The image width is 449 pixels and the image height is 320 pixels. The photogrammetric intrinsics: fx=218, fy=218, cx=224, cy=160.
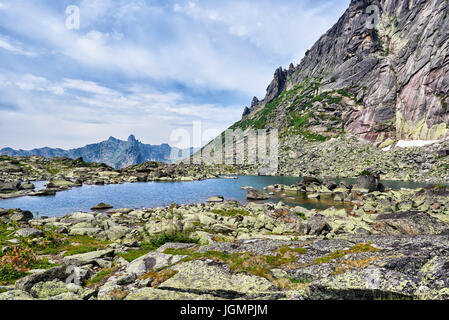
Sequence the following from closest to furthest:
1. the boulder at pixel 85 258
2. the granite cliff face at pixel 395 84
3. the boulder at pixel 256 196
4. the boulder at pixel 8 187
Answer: the boulder at pixel 85 258 → the boulder at pixel 256 196 → the boulder at pixel 8 187 → the granite cliff face at pixel 395 84

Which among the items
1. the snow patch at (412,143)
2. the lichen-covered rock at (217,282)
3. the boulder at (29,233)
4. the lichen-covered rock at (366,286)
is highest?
the snow patch at (412,143)

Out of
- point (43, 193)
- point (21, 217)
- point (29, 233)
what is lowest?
point (43, 193)

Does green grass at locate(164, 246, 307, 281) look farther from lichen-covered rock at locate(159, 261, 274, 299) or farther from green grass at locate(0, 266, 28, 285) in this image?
green grass at locate(0, 266, 28, 285)

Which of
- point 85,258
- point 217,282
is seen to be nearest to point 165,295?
point 217,282

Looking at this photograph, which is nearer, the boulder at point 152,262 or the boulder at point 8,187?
the boulder at point 152,262

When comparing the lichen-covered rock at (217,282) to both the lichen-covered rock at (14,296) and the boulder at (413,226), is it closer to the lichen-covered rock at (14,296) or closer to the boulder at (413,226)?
the lichen-covered rock at (14,296)

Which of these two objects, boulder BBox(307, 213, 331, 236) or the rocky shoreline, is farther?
boulder BBox(307, 213, 331, 236)

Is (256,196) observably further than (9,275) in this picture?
Yes

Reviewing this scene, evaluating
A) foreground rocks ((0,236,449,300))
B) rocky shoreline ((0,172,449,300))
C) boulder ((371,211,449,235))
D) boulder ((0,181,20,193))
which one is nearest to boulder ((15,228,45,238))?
rocky shoreline ((0,172,449,300))

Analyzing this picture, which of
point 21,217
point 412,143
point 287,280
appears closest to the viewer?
point 287,280

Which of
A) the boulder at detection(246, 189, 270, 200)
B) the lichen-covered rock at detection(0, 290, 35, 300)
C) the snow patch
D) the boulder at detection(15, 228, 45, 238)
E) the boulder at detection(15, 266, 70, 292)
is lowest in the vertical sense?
the boulder at detection(246, 189, 270, 200)

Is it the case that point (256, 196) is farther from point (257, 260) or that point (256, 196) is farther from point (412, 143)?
point (412, 143)

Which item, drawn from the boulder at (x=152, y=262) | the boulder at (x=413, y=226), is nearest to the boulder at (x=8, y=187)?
the boulder at (x=152, y=262)
